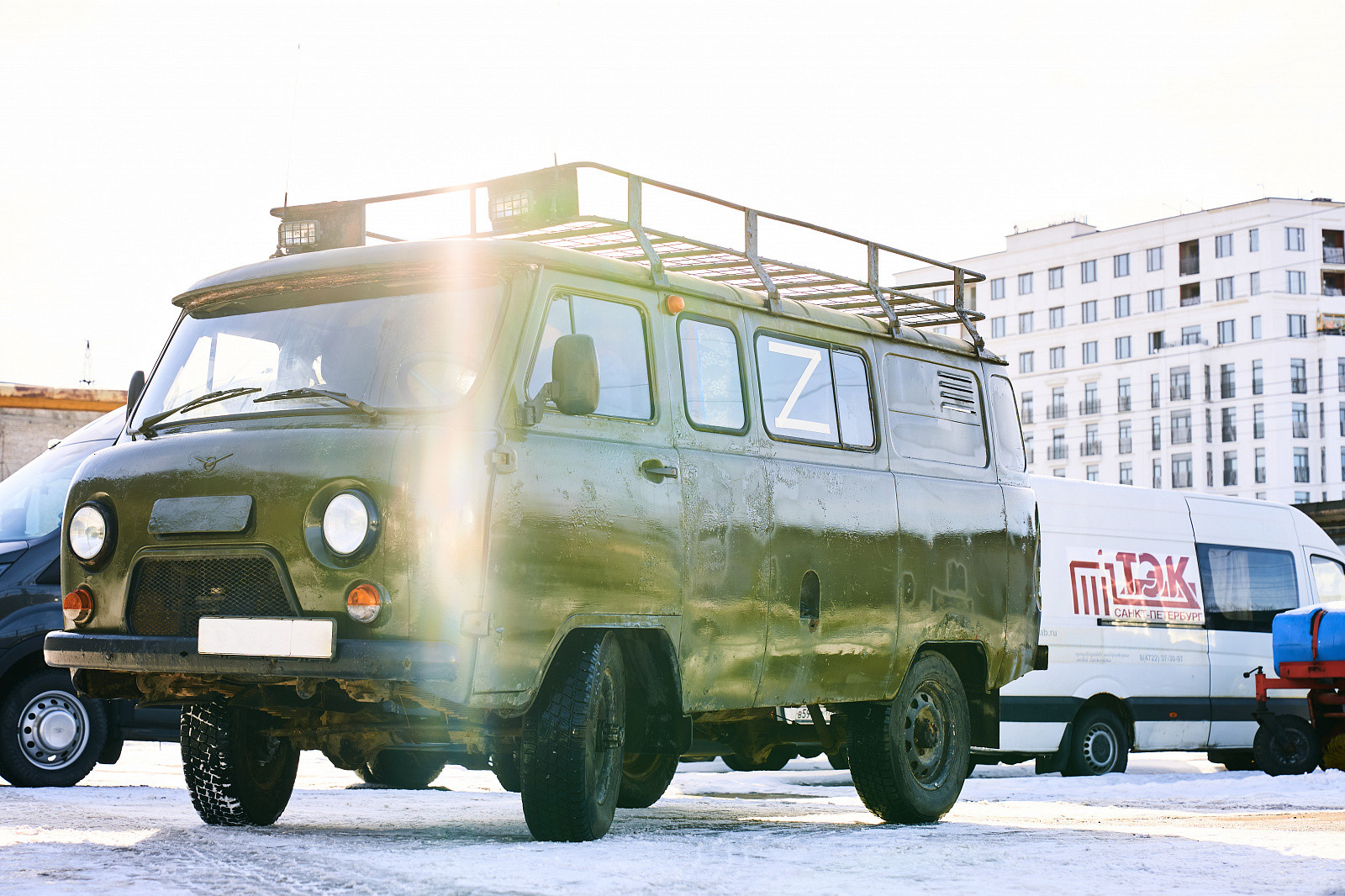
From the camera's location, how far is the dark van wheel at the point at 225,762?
8.13 meters

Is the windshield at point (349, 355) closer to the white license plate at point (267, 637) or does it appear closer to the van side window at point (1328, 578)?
the white license plate at point (267, 637)

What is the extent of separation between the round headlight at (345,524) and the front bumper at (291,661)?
38cm

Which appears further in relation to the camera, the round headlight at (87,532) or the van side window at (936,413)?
the van side window at (936,413)

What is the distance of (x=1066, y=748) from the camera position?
15.2 m

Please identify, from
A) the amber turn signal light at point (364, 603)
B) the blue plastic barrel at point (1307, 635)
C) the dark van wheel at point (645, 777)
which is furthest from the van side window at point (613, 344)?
the blue plastic barrel at point (1307, 635)

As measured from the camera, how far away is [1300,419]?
91375mm

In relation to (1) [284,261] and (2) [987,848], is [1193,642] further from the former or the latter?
(1) [284,261]

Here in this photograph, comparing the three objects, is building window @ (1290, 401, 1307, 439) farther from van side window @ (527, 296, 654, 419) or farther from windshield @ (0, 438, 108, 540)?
van side window @ (527, 296, 654, 419)

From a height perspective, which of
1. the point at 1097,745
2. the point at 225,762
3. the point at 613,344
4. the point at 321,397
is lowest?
the point at 1097,745

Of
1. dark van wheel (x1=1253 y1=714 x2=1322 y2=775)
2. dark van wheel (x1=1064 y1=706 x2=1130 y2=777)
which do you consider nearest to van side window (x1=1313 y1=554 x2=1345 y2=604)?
dark van wheel (x1=1253 y1=714 x2=1322 y2=775)

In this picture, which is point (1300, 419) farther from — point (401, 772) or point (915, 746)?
point (915, 746)

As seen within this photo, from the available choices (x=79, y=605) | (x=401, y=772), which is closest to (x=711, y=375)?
(x=79, y=605)

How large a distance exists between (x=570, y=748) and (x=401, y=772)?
6.04 meters

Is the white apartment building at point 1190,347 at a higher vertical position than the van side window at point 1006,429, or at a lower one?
higher
